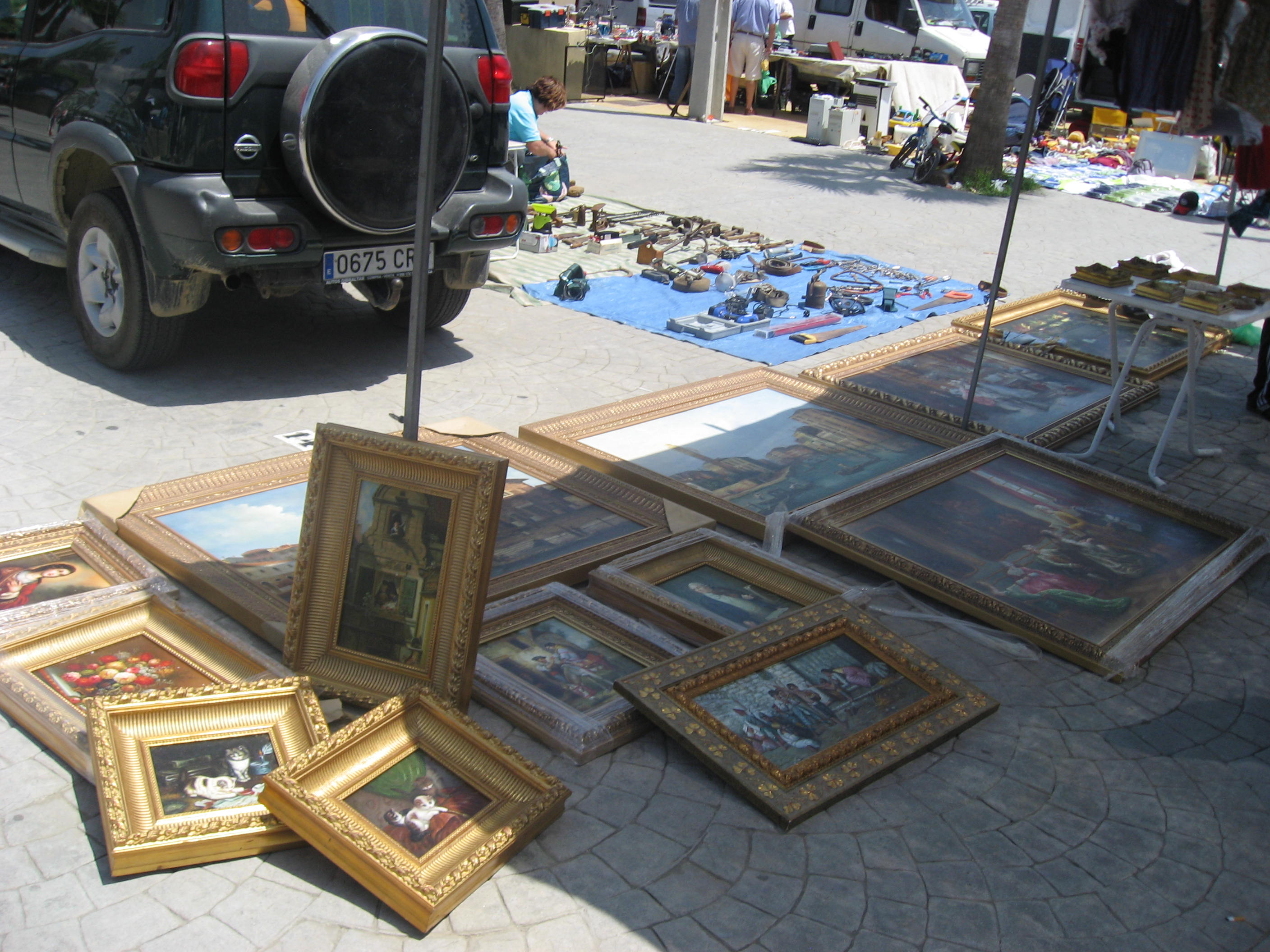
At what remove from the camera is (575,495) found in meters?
4.36

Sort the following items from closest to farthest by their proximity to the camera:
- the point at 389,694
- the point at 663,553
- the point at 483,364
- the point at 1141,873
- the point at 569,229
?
1. the point at 1141,873
2. the point at 389,694
3. the point at 663,553
4. the point at 483,364
5. the point at 569,229

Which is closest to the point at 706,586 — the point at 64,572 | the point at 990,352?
the point at 64,572

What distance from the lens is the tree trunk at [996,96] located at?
11570 mm

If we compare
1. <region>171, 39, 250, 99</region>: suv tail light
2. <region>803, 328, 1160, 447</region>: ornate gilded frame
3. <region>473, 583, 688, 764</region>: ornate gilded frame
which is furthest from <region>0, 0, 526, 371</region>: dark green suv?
<region>473, 583, 688, 764</region>: ornate gilded frame

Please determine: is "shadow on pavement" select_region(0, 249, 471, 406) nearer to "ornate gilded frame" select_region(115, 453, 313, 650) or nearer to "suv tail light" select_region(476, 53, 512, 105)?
"ornate gilded frame" select_region(115, 453, 313, 650)

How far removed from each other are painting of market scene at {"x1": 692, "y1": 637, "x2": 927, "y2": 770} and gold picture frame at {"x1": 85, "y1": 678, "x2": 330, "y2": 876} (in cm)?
113

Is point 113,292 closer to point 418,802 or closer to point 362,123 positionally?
point 362,123

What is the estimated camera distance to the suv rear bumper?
15.3 feet

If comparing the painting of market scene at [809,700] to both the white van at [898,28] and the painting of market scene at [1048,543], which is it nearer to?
the painting of market scene at [1048,543]

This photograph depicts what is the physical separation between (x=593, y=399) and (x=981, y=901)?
353cm

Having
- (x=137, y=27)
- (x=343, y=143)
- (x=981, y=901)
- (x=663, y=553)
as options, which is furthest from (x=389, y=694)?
(x=137, y=27)

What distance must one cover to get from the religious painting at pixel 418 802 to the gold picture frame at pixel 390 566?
1.02 ft

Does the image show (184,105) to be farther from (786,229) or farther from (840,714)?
(786,229)

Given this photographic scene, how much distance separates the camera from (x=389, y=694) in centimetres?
302
